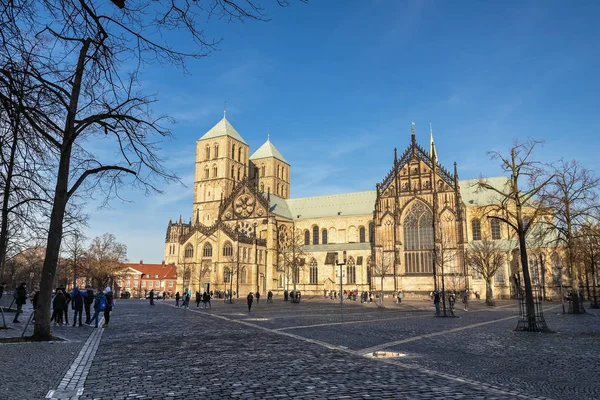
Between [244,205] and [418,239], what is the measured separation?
30.6m

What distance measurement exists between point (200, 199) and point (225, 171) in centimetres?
789

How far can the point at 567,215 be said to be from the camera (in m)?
29.9

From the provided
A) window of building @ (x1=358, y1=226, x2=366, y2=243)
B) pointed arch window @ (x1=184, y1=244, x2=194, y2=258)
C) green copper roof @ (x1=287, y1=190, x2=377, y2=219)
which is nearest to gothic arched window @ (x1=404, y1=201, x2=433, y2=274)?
window of building @ (x1=358, y1=226, x2=366, y2=243)

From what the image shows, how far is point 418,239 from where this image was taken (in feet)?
208

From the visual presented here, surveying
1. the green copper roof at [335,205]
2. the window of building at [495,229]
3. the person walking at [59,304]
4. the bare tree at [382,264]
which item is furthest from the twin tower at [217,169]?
the person walking at [59,304]

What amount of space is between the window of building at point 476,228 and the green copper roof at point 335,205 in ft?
55.8

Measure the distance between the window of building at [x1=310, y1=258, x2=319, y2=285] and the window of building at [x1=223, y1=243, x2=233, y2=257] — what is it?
45.0ft

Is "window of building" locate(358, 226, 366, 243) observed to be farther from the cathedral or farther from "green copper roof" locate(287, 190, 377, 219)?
"green copper roof" locate(287, 190, 377, 219)

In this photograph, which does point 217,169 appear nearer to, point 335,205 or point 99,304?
point 335,205

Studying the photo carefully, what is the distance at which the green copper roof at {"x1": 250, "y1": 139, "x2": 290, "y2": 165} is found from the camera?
10439 cm

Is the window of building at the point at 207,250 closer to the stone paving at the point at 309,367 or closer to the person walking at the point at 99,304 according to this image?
the person walking at the point at 99,304

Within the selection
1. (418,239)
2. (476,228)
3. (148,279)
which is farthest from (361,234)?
(148,279)

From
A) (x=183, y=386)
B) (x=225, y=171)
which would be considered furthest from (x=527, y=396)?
(x=225, y=171)

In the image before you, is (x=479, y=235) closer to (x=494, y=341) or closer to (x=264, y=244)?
(x=264, y=244)
